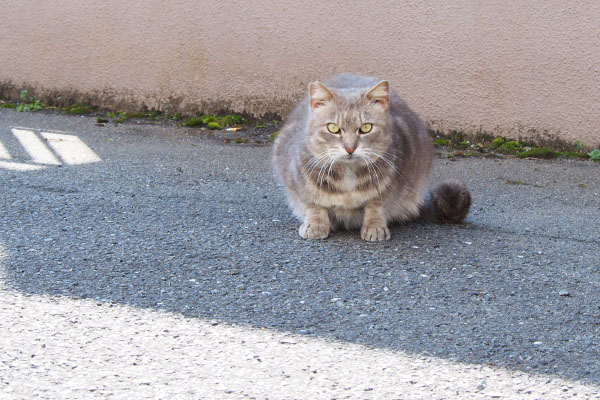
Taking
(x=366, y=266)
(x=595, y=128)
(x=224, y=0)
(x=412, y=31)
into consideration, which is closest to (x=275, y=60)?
(x=224, y=0)

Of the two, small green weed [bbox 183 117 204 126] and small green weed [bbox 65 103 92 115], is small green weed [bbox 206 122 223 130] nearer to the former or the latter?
small green weed [bbox 183 117 204 126]

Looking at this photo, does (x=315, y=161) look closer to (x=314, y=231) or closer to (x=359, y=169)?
(x=359, y=169)

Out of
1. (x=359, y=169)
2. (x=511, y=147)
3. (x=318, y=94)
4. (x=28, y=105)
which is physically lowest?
(x=28, y=105)

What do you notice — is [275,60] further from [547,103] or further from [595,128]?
[595,128]

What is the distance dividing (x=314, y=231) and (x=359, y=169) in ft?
1.21

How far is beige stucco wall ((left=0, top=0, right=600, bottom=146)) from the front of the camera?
5504mm

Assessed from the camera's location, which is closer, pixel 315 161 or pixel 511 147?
pixel 315 161

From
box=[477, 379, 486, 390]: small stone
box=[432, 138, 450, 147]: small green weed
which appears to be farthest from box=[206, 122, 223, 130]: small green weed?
box=[477, 379, 486, 390]: small stone

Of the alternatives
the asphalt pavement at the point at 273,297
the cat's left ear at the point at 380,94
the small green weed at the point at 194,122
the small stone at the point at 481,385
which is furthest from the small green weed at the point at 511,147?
the small stone at the point at 481,385

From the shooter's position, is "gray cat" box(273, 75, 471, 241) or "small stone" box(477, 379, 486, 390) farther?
"gray cat" box(273, 75, 471, 241)

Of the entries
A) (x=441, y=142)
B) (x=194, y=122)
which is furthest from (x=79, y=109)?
(x=441, y=142)

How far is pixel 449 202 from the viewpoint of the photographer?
3.69 metres

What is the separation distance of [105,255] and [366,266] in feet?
3.77

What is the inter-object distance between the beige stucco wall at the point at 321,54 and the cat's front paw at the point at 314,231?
2748 millimetres
